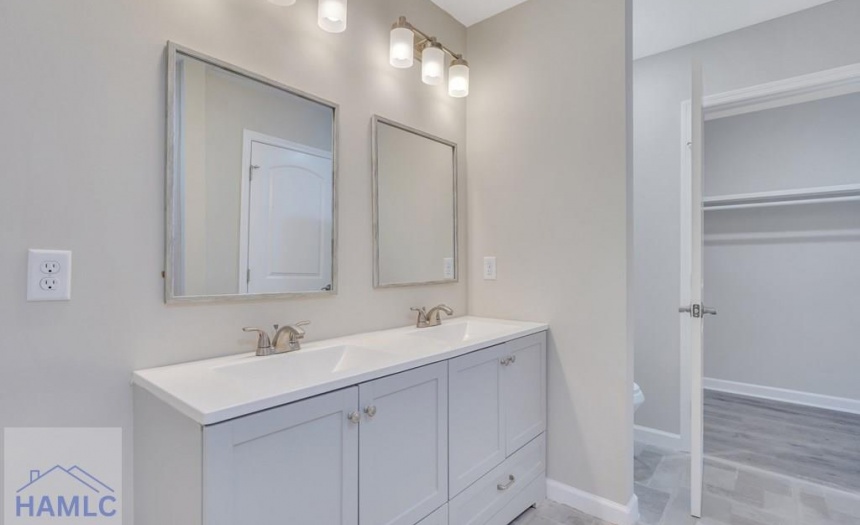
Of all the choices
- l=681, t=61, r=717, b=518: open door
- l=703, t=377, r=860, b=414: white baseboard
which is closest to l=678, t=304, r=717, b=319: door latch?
l=681, t=61, r=717, b=518: open door

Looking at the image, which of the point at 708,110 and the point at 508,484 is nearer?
the point at 508,484

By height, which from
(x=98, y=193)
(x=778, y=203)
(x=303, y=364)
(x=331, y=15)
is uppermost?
(x=331, y=15)

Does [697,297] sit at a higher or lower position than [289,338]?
higher

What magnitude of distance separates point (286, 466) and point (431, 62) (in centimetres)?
180

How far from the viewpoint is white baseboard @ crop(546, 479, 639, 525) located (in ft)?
5.84

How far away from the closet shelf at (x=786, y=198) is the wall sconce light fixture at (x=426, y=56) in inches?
105

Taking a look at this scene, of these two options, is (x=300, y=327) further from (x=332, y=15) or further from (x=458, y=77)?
(x=458, y=77)

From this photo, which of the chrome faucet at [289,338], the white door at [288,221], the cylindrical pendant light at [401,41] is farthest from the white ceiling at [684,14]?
the chrome faucet at [289,338]

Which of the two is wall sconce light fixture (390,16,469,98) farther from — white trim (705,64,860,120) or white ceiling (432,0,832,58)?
white trim (705,64,860,120)

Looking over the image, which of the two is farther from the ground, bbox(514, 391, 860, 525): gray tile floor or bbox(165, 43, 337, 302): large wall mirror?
bbox(165, 43, 337, 302): large wall mirror

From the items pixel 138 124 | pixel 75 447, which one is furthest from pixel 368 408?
pixel 138 124

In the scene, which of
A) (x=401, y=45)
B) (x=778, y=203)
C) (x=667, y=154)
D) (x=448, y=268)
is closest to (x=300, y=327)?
(x=448, y=268)

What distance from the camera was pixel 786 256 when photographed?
11.0 ft

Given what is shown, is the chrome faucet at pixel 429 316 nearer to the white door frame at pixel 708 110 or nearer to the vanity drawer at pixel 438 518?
the vanity drawer at pixel 438 518
